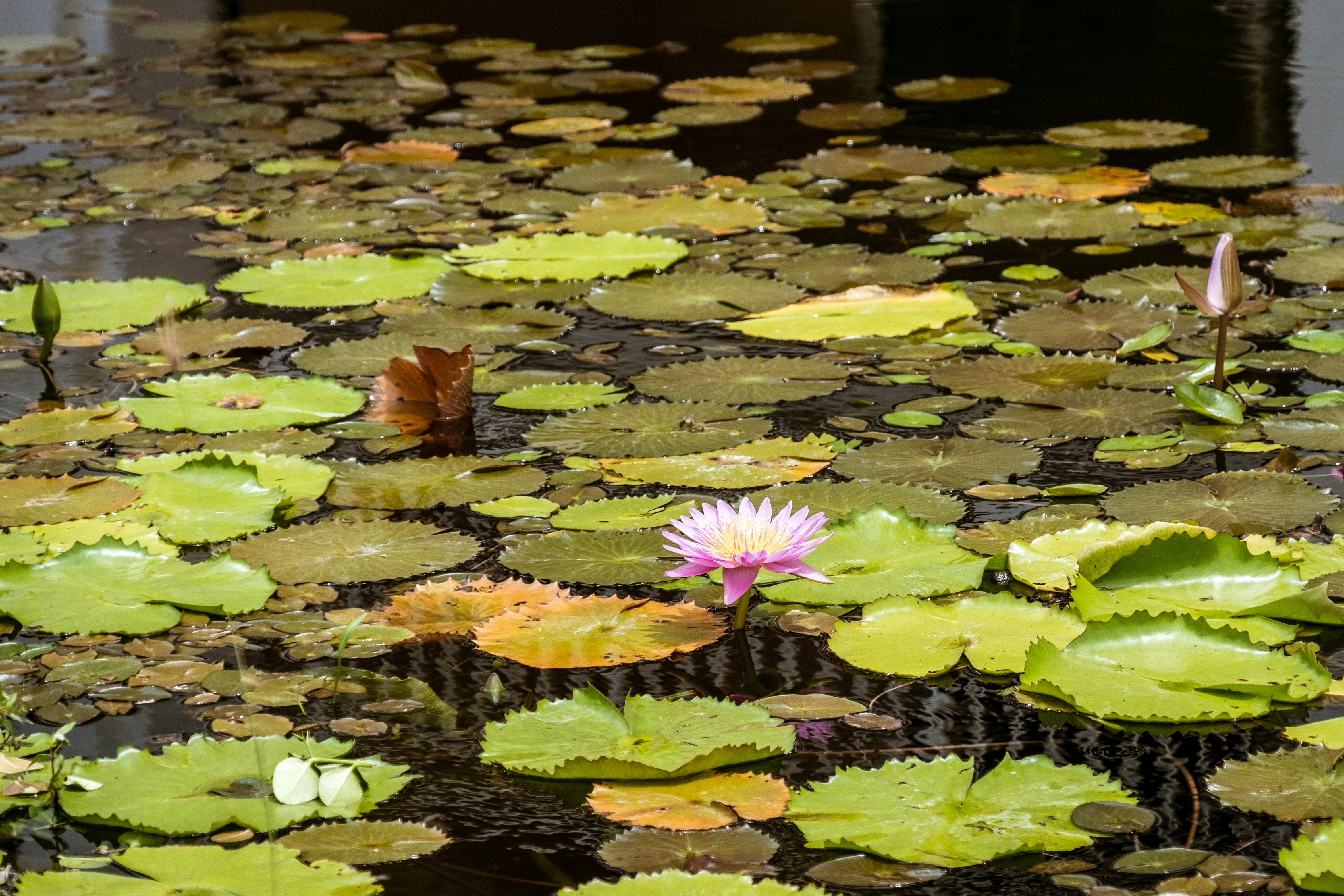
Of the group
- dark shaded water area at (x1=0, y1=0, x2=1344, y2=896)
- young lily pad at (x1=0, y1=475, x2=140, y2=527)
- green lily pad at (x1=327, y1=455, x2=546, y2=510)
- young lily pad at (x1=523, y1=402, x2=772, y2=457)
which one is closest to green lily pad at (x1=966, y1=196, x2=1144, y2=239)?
dark shaded water area at (x1=0, y1=0, x2=1344, y2=896)

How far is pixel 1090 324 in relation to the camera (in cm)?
277

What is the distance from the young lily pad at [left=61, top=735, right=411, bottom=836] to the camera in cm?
132

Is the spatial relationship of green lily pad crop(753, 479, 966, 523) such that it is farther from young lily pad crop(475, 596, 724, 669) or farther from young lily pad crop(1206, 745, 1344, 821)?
young lily pad crop(1206, 745, 1344, 821)

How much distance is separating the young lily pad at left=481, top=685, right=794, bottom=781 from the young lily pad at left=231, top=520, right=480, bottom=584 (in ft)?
1.49

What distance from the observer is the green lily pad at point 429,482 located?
83.8 inches

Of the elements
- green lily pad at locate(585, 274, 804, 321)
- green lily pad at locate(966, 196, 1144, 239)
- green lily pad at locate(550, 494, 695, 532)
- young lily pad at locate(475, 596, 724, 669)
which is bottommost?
young lily pad at locate(475, 596, 724, 669)

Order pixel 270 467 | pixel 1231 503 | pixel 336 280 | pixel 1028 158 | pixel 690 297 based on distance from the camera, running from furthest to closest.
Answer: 1. pixel 1028 158
2. pixel 336 280
3. pixel 690 297
4. pixel 270 467
5. pixel 1231 503

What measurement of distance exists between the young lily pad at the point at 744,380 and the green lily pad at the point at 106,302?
3.65ft

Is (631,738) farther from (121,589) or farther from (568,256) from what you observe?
(568,256)

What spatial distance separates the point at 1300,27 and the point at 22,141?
5.00 meters

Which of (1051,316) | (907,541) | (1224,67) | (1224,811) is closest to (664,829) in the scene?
(1224,811)

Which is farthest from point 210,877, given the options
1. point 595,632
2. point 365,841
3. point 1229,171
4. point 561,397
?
point 1229,171

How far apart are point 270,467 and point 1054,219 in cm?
211

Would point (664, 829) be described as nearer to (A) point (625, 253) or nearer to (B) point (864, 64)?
(A) point (625, 253)
